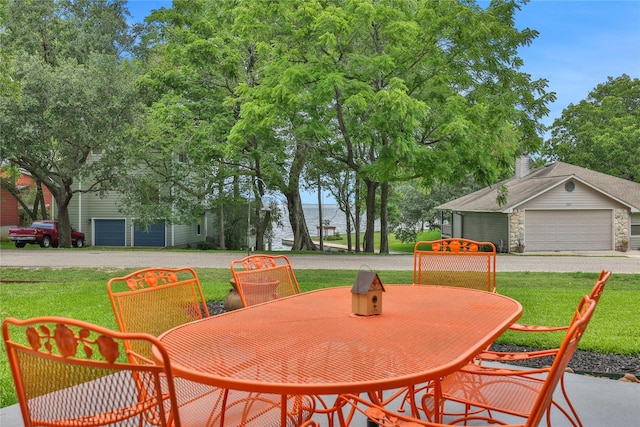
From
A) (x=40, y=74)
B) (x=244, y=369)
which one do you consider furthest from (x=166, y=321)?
(x=40, y=74)

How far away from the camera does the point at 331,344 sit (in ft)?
5.90

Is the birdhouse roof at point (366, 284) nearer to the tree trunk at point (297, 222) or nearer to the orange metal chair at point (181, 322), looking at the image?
the orange metal chair at point (181, 322)

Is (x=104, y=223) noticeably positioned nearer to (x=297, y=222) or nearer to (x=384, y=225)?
(x=297, y=222)

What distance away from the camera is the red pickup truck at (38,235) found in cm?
1748

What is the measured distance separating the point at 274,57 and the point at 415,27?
125 inches

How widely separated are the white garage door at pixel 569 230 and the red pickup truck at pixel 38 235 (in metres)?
15.4

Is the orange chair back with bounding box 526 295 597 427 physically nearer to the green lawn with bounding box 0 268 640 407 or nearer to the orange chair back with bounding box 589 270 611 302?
the orange chair back with bounding box 589 270 611 302

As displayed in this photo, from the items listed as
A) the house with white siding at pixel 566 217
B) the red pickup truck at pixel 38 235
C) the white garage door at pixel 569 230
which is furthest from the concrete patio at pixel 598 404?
the red pickup truck at pixel 38 235

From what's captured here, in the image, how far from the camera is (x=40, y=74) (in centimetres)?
1429

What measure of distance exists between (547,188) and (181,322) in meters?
17.6

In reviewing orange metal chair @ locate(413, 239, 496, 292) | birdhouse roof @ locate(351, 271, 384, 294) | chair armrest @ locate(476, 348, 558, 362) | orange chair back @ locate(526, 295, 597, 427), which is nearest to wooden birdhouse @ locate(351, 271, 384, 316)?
birdhouse roof @ locate(351, 271, 384, 294)

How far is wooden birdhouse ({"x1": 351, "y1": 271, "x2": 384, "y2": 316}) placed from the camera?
222cm

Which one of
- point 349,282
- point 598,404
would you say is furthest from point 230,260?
point 598,404

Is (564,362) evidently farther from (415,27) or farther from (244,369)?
(415,27)
